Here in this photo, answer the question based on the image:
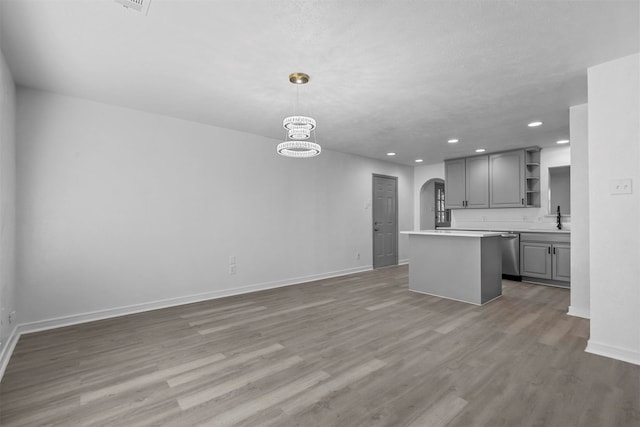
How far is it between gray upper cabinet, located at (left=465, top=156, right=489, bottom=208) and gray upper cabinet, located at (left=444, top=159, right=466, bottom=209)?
12 cm

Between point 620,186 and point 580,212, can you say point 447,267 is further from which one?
point 620,186

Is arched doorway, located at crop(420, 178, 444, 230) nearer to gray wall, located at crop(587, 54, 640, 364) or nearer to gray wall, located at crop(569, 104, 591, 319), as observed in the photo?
gray wall, located at crop(569, 104, 591, 319)

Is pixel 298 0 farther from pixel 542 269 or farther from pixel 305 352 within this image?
pixel 542 269

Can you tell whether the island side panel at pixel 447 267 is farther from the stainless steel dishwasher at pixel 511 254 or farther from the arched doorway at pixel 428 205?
the arched doorway at pixel 428 205

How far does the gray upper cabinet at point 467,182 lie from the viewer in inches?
258

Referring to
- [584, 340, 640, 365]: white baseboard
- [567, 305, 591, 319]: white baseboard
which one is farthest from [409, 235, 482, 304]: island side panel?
[584, 340, 640, 365]: white baseboard

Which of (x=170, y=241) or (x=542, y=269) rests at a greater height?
Result: (x=170, y=241)

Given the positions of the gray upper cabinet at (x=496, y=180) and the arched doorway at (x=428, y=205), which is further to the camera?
the arched doorway at (x=428, y=205)

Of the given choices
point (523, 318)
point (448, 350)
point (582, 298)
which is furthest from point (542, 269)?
point (448, 350)

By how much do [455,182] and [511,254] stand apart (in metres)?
2.01

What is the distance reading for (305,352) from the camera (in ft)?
8.96

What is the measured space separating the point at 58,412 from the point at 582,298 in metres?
5.20

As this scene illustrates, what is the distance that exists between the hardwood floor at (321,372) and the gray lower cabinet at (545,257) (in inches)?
73.8

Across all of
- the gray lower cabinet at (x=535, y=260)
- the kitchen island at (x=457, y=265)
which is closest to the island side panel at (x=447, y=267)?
the kitchen island at (x=457, y=265)
